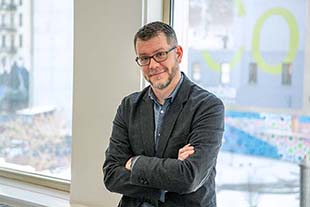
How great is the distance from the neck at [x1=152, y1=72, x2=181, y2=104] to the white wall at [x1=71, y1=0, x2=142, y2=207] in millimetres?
498

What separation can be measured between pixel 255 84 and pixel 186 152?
73 centimetres

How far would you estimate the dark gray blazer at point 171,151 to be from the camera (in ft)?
6.03

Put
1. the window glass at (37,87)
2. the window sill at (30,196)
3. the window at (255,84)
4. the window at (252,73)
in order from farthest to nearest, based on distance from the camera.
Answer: the window glass at (37,87)
the window sill at (30,196)
the window at (252,73)
the window at (255,84)

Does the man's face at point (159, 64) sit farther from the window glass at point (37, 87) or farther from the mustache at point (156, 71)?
the window glass at point (37, 87)

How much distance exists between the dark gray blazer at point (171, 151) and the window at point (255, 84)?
510 millimetres

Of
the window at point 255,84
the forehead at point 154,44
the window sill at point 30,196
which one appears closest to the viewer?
the forehead at point 154,44


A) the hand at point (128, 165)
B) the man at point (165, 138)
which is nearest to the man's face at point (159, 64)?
the man at point (165, 138)

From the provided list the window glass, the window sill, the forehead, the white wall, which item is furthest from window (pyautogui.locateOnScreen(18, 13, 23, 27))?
the forehead

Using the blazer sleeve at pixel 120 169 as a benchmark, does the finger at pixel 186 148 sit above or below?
above

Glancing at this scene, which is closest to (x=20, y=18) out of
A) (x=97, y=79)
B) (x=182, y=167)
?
(x=97, y=79)

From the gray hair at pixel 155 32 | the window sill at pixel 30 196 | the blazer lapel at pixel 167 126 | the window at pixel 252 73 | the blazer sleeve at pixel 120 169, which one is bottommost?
the window sill at pixel 30 196

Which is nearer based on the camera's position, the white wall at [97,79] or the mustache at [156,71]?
the mustache at [156,71]

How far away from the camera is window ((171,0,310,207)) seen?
228 centimetres

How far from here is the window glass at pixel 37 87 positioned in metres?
3.14
